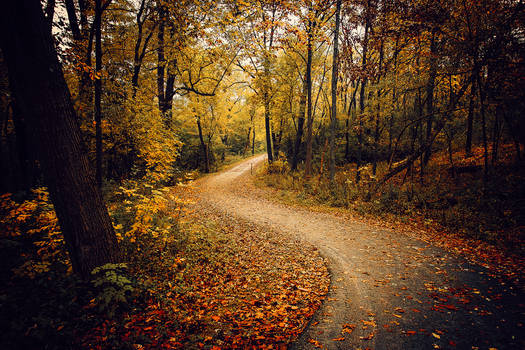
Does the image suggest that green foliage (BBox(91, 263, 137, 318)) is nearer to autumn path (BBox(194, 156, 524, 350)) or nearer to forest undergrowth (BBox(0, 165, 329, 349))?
forest undergrowth (BBox(0, 165, 329, 349))

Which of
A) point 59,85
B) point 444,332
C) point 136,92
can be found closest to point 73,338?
point 59,85

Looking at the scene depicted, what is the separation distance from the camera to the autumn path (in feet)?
10.9

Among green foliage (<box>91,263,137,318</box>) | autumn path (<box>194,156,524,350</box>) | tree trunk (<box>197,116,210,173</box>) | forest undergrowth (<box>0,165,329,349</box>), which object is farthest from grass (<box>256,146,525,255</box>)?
tree trunk (<box>197,116,210,173</box>)

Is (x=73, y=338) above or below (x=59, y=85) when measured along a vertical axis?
below

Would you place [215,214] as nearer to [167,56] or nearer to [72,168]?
[72,168]

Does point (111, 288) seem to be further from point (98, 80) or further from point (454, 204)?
point (454, 204)

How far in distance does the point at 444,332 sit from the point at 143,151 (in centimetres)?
1119

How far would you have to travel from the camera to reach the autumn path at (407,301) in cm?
331

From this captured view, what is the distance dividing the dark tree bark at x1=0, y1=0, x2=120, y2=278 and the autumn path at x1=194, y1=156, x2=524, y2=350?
392 centimetres

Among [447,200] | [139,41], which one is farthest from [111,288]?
[447,200]

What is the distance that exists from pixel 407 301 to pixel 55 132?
276 inches

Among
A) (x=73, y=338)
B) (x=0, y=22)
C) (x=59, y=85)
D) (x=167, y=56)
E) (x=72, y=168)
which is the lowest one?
(x=73, y=338)

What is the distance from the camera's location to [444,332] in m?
3.42

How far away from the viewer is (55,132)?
11.0 feet
